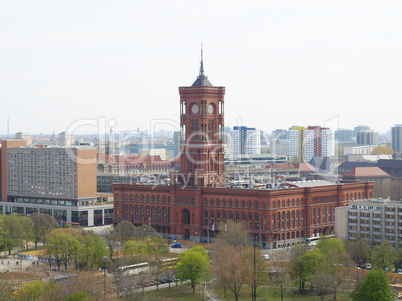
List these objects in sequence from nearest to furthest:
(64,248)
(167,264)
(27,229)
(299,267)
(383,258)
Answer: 1. (299,267)
2. (383,258)
3. (167,264)
4. (64,248)
5. (27,229)

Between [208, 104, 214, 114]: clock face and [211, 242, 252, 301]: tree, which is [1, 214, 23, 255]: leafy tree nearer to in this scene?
[208, 104, 214, 114]: clock face

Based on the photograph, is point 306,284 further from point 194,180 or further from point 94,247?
point 194,180

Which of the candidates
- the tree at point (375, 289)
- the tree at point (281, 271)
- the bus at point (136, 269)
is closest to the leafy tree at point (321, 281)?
the tree at point (281, 271)

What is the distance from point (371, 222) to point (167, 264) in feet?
108

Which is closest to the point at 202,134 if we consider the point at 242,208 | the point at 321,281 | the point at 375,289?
the point at 242,208

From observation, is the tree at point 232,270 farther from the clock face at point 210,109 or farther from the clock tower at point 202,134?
the clock face at point 210,109

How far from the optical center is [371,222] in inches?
4850

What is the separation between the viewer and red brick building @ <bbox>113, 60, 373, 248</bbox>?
132250mm

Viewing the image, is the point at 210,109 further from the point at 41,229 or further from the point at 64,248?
the point at 64,248

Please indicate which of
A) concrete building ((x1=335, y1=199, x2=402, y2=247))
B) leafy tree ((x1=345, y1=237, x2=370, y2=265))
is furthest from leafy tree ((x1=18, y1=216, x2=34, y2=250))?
leafy tree ((x1=345, y1=237, x2=370, y2=265))

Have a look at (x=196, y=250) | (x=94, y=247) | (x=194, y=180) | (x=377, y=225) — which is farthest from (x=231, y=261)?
(x=194, y=180)

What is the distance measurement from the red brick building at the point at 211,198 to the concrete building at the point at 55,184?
50.8ft

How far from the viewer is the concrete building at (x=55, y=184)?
167 meters

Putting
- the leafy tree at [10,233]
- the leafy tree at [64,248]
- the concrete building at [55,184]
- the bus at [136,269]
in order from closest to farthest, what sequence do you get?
the bus at [136,269]
the leafy tree at [64,248]
the leafy tree at [10,233]
the concrete building at [55,184]
